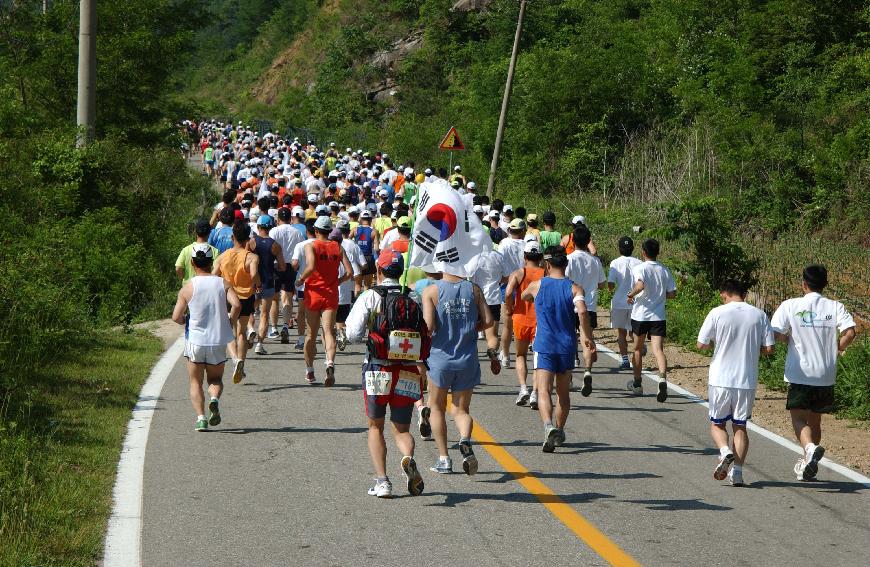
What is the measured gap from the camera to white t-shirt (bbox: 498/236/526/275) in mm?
14703

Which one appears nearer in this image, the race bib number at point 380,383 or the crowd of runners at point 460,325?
the race bib number at point 380,383

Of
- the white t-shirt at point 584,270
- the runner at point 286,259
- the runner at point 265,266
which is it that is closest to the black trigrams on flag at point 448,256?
the white t-shirt at point 584,270

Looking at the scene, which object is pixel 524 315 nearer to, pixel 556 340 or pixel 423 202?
pixel 556 340

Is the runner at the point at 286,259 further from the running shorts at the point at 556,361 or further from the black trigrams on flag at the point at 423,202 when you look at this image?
the black trigrams on flag at the point at 423,202

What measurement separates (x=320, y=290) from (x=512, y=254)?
274cm

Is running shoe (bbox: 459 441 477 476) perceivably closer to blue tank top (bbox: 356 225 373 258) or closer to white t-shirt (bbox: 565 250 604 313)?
white t-shirt (bbox: 565 250 604 313)

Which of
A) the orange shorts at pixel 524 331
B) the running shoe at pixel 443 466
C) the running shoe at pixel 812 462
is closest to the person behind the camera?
the running shoe at pixel 443 466

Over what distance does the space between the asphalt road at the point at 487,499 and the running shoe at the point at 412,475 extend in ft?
0.42

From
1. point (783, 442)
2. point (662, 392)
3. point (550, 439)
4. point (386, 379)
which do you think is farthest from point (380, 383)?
point (662, 392)

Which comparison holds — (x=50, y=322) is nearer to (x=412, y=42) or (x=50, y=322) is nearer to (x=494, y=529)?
(x=494, y=529)

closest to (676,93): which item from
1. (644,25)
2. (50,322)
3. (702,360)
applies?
(644,25)

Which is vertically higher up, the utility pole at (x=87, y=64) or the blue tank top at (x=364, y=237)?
the utility pole at (x=87, y=64)

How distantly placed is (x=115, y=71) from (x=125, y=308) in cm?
937

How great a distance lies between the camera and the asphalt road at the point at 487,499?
24.0ft
